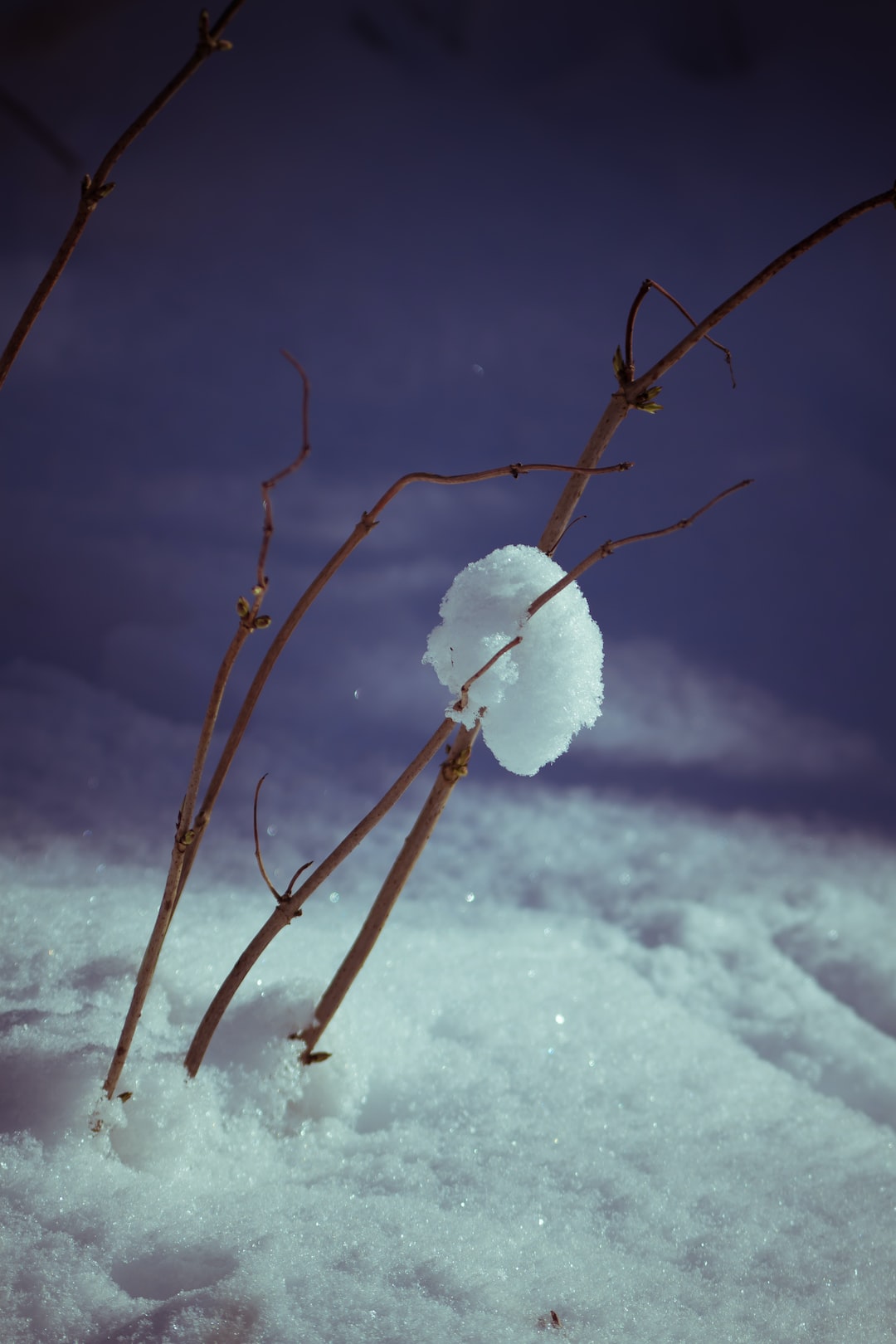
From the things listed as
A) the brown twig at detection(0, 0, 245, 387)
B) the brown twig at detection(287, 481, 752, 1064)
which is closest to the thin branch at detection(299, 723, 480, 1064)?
the brown twig at detection(287, 481, 752, 1064)

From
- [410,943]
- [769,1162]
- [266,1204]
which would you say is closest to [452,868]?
[410,943]

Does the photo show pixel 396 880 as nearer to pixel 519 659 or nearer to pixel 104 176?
pixel 519 659

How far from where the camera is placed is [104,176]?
367mm

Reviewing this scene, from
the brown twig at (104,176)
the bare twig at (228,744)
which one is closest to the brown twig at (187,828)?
the bare twig at (228,744)

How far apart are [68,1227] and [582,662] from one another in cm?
32

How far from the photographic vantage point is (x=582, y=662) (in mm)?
412

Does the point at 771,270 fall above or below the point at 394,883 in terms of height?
above

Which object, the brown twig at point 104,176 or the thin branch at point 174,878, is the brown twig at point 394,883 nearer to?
the thin branch at point 174,878

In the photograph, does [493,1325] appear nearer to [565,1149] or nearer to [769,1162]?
[565,1149]

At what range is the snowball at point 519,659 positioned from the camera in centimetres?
40

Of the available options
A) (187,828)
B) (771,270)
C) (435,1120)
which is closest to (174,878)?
(187,828)

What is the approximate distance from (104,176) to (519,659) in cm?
26

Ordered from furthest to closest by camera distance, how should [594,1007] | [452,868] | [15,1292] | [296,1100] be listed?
1. [452,868]
2. [594,1007]
3. [296,1100]
4. [15,1292]

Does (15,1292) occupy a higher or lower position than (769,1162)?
lower
